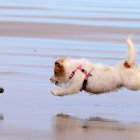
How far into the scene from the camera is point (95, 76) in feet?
29.3

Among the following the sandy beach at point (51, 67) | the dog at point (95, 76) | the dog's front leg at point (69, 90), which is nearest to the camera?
the sandy beach at point (51, 67)

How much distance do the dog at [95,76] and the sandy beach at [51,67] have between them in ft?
0.65

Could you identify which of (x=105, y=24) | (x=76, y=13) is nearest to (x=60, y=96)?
(x=105, y=24)

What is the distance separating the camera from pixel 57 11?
70.0ft

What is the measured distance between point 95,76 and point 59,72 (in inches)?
17.7

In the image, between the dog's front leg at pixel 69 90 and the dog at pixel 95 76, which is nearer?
the dog at pixel 95 76

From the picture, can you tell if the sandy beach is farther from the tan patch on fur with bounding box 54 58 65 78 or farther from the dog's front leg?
the tan patch on fur with bounding box 54 58 65 78

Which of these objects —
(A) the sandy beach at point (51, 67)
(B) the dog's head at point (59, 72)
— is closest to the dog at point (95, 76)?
(B) the dog's head at point (59, 72)

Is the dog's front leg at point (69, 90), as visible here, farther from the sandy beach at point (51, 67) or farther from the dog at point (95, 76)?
the sandy beach at point (51, 67)

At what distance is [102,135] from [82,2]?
17050 mm

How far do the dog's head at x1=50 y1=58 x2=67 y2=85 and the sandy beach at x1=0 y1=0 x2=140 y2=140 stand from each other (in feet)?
0.81

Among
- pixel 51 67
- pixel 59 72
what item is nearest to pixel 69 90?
pixel 59 72

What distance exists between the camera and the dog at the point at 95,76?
8859mm

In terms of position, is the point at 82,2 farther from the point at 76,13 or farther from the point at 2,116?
the point at 2,116
